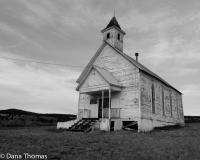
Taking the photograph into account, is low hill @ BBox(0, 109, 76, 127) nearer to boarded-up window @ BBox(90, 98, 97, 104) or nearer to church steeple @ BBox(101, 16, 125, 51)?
boarded-up window @ BBox(90, 98, 97, 104)

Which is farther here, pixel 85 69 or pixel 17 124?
pixel 85 69

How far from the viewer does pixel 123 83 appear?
21.8 m

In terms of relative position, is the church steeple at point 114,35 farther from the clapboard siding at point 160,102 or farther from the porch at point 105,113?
the porch at point 105,113

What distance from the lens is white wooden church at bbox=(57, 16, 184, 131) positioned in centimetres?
2009

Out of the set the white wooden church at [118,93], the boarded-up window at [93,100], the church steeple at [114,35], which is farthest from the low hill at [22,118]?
the church steeple at [114,35]

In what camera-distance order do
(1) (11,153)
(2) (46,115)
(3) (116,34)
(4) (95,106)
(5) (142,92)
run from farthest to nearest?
(2) (46,115) < (3) (116,34) < (4) (95,106) < (5) (142,92) < (1) (11,153)

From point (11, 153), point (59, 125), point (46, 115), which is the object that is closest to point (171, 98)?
point (59, 125)

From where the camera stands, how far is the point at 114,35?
1018 inches

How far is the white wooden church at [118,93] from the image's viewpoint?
2009 centimetres

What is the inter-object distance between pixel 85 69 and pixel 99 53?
9.40 ft

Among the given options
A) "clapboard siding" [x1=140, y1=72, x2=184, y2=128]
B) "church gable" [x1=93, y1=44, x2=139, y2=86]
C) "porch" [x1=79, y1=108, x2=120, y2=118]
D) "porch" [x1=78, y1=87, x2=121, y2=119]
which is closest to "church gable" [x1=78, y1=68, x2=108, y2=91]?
"porch" [x1=78, y1=87, x2=121, y2=119]

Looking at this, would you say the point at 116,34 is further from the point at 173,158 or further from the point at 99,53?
the point at 173,158

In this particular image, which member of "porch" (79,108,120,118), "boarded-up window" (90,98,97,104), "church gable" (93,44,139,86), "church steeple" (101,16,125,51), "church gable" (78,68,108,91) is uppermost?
"church steeple" (101,16,125,51)

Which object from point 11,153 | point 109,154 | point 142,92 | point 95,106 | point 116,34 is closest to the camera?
point 11,153
